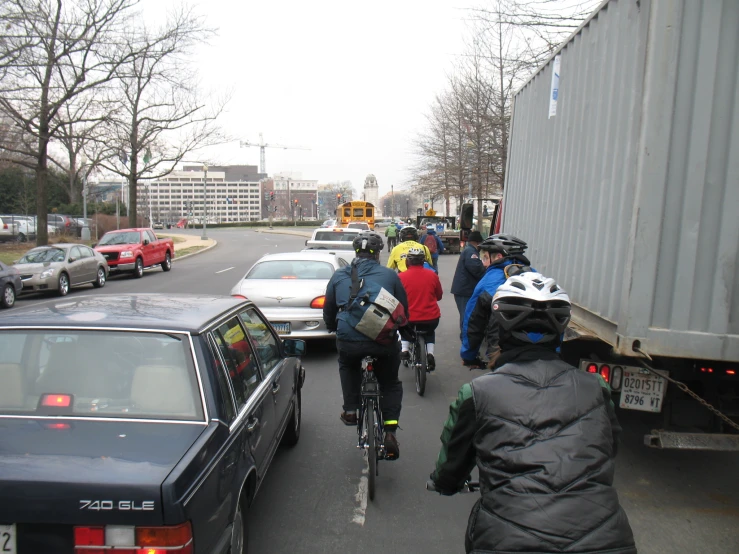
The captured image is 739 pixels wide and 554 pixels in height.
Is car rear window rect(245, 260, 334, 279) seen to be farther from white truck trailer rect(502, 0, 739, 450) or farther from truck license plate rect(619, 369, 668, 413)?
truck license plate rect(619, 369, 668, 413)

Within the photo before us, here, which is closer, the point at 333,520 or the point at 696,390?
the point at 333,520

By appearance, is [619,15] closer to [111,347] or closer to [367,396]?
[367,396]

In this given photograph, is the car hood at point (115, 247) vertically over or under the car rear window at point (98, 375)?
under

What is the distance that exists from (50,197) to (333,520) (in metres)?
62.5

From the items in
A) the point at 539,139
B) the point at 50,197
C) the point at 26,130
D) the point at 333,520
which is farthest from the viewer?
the point at 50,197

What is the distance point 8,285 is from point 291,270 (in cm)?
858

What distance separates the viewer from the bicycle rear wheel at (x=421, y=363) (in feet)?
23.1

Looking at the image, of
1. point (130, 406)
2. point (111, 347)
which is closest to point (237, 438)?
point (130, 406)

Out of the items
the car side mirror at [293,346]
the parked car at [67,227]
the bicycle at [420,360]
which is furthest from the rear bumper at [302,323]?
the parked car at [67,227]

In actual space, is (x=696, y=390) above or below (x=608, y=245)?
below

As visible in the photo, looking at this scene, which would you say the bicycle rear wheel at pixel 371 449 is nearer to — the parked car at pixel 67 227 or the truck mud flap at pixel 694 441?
the truck mud flap at pixel 694 441

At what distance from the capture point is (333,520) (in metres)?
4.13

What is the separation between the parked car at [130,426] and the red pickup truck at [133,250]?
1903 centimetres

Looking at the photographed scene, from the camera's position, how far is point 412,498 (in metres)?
4.50
